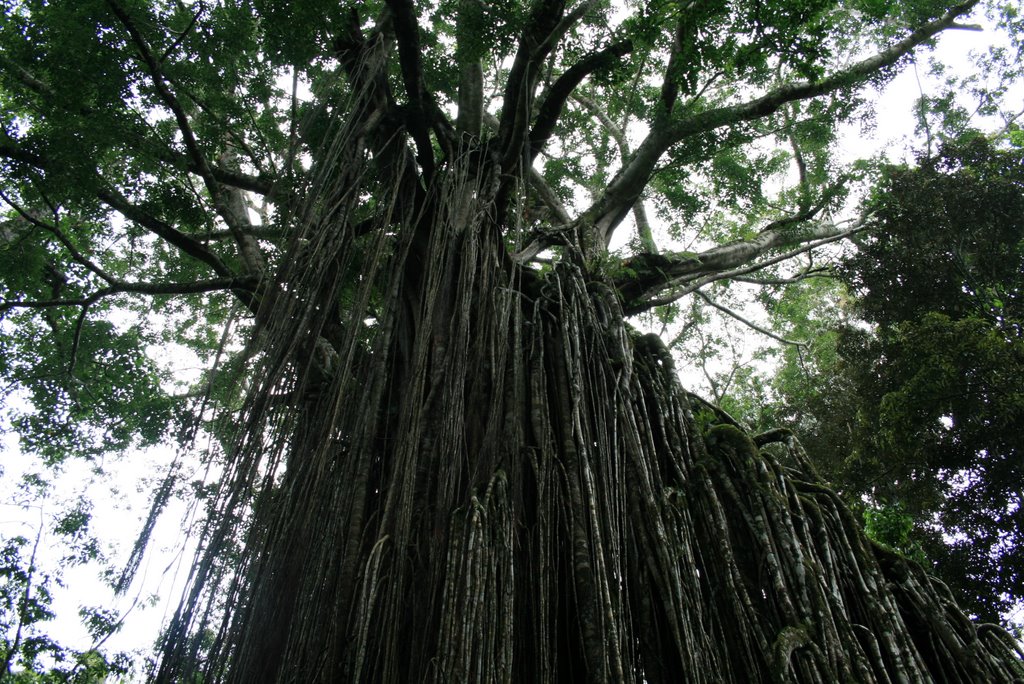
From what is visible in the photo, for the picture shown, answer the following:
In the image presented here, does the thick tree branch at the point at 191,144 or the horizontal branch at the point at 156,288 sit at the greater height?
the thick tree branch at the point at 191,144

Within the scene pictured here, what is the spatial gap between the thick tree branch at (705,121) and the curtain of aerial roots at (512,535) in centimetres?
158

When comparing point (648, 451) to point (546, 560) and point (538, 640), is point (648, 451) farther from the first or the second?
point (538, 640)

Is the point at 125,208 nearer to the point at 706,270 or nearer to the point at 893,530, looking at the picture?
the point at 706,270

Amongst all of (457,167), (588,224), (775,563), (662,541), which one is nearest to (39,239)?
(457,167)

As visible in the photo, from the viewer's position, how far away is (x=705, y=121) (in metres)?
4.26

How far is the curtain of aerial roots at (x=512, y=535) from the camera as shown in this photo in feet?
7.23

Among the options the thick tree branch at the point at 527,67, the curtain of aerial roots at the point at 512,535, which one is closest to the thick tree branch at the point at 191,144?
the curtain of aerial roots at the point at 512,535

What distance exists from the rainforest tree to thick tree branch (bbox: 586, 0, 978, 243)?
0.03m

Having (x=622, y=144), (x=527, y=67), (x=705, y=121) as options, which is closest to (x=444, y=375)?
(x=527, y=67)

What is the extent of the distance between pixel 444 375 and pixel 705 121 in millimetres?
2541

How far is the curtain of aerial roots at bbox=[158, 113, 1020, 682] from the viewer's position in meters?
2.20

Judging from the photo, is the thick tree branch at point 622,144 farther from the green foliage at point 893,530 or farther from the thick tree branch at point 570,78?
the green foliage at point 893,530

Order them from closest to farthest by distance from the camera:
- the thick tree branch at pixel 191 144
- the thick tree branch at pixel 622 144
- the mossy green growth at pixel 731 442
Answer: the mossy green growth at pixel 731 442, the thick tree branch at pixel 191 144, the thick tree branch at pixel 622 144

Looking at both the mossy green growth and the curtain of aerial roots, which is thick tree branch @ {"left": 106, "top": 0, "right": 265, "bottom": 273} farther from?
the mossy green growth
